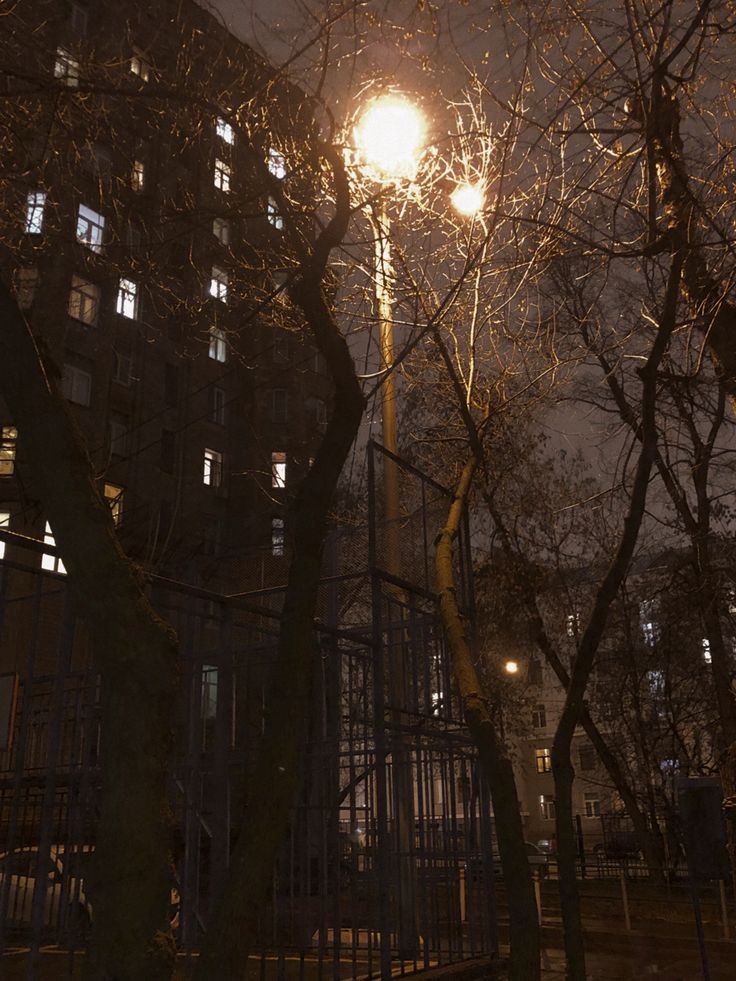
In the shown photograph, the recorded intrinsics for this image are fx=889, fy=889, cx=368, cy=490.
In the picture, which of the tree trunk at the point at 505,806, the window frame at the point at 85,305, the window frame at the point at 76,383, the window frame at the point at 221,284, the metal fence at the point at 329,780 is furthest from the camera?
the window frame at the point at 85,305

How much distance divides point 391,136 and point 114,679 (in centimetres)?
570

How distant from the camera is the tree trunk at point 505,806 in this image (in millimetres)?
4957

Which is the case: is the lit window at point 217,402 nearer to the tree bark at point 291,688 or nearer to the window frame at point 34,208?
the window frame at point 34,208

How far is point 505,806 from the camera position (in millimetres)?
5406

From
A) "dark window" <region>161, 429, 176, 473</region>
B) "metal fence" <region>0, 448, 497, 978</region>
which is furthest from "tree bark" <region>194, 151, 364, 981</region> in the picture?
"dark window" <region>161, 429, 176, 473</region>

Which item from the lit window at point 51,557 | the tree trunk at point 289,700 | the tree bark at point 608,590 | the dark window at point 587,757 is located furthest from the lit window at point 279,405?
the tree trunk at point 289,700

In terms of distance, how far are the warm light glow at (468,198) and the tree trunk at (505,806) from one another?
328 cm

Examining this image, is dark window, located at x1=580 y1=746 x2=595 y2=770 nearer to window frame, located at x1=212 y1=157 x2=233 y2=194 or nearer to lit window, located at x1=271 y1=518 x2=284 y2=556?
lit window, located at x1=271 y1=518 x2=284 y2=556

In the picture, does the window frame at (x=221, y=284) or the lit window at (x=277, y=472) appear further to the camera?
the lit window at (x=277, y=472)

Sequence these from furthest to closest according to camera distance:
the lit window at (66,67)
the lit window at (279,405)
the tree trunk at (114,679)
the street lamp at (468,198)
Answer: the lit window at (279,405)
the street lamp at (468,198)
the lit window at (66,67)
the tree trunk at (114,679)

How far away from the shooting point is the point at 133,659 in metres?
3.59

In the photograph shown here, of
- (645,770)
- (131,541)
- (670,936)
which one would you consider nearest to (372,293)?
(670,936)

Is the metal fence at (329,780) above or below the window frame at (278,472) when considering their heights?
below

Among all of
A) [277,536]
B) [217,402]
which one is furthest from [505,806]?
[217,402]
